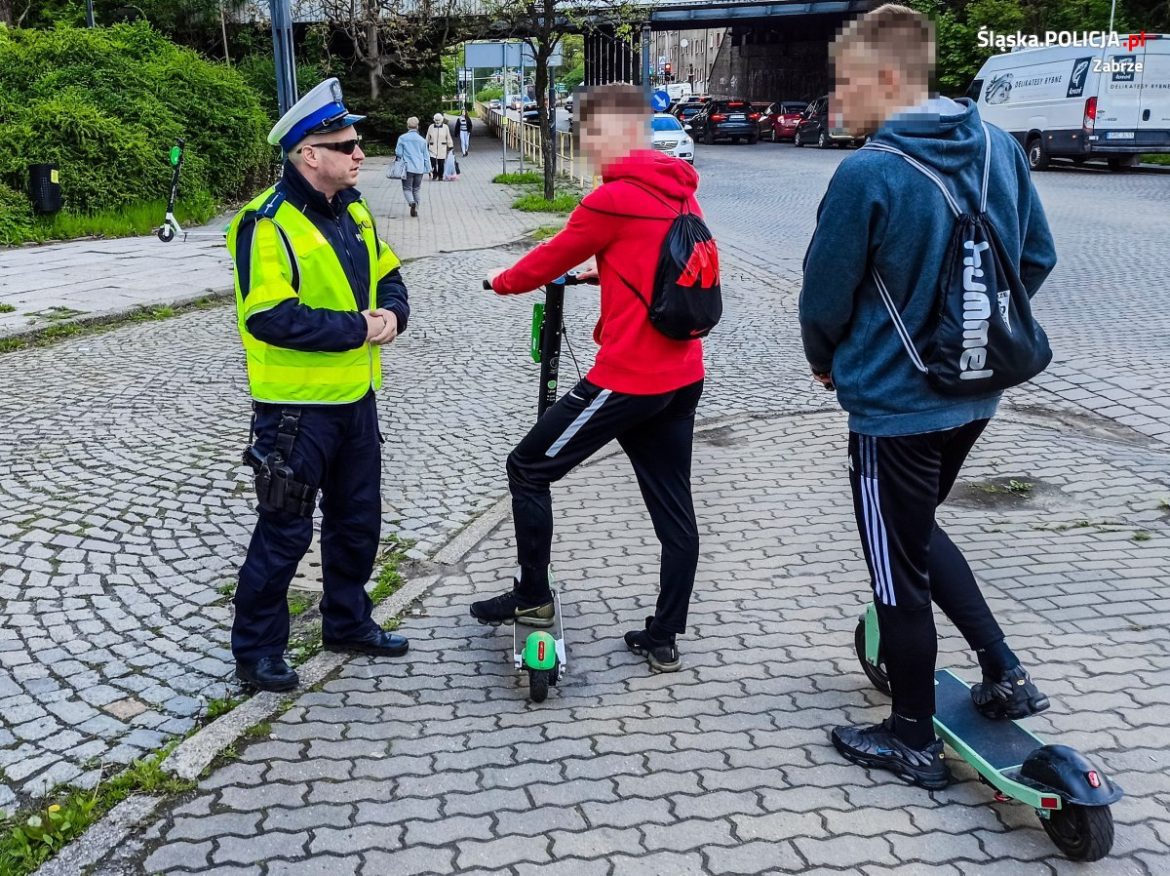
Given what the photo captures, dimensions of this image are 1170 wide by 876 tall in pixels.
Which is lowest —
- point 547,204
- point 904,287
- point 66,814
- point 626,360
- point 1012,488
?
point 1012,488

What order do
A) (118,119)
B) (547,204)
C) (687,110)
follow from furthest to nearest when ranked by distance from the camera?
(687,110) < (547,204) < (118,119)

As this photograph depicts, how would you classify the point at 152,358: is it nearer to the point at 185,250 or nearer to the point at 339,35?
the point at 185,250

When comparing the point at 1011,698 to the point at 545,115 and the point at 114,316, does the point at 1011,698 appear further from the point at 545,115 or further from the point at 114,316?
the point at 545,115

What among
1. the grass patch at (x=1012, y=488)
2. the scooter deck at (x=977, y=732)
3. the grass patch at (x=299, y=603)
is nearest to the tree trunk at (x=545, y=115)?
the grass patch at (x=1012, y=488)

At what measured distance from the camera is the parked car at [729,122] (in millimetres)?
40719

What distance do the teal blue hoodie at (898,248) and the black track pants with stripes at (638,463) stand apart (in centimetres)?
79

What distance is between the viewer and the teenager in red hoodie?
3.52 m

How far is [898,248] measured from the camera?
288cm

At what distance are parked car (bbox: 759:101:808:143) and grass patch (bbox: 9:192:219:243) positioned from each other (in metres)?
27.7

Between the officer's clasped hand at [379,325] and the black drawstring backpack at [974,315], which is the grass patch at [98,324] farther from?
the black drawstring backpack at [974,315]

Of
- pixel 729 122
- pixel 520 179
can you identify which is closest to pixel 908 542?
pixel 520 179

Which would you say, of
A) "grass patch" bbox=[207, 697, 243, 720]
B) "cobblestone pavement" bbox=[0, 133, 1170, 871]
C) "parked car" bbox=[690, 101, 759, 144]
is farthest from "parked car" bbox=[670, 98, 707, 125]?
"grass patch" bbox=[207, 697, 243, 720]

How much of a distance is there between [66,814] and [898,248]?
8.91ft

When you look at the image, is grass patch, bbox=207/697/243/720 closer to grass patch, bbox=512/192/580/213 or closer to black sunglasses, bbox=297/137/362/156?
black sunglasses, bbox=297/137/362/156
